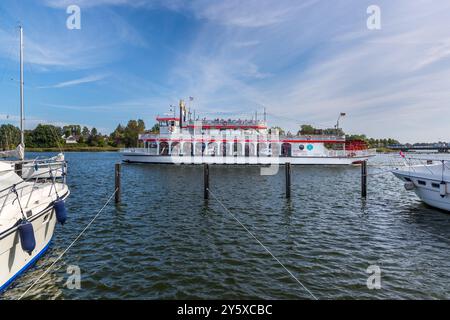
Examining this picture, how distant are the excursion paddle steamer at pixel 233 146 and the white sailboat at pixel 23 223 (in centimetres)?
3197

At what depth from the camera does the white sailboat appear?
20.4 ft

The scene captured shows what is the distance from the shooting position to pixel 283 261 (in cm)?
814

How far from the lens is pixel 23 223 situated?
6.45 meters

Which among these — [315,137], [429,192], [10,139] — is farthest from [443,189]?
[10,139]

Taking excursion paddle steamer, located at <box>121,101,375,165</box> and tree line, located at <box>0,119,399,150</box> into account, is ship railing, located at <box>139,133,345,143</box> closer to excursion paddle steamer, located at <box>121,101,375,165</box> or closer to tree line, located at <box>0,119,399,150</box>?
excursion paddle steamer, located at <box>121,101,375,165</box>

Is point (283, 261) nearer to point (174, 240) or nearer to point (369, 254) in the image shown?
point (369, 254)

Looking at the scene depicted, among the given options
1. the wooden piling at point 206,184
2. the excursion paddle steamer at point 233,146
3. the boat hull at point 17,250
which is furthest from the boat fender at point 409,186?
the excursion paddle steamer at point 233,146

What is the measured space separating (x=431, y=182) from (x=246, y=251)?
11750 mm

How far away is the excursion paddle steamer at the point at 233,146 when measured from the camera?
41.5 m

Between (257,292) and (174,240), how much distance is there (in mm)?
4335

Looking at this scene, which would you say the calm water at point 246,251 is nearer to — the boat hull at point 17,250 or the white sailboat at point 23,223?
the boat hull at point 17,250

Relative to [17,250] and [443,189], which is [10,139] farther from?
[443,189]

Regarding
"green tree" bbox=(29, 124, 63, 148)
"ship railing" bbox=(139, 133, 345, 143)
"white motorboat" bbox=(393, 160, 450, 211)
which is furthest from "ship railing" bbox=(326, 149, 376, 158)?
"green tree" bbox=(29, 124, 63, 148)
